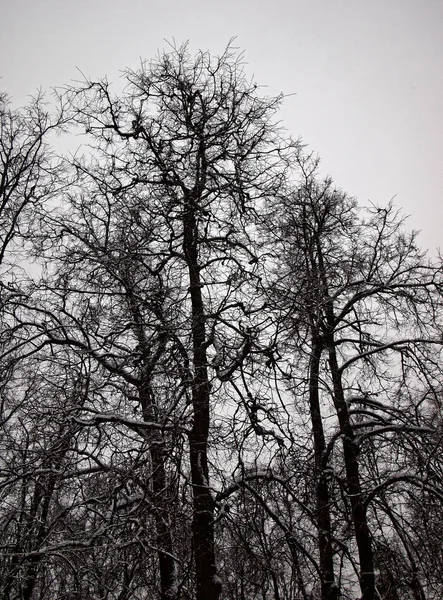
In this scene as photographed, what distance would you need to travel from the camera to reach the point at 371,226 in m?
8.18

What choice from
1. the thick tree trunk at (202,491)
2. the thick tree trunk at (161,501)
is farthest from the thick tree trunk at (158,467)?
the thick tree trunk at (202,491)

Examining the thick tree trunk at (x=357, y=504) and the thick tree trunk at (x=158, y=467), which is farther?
the thick tree trunk at (x=357, y=504)

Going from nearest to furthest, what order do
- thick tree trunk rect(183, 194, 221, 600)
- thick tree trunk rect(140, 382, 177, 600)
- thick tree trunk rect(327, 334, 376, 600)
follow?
thick tree trunk rect(140, 382, 177, 600)
thick tree trunk rect(183, 194, 221, 600)
thick tree trunk rect(327, 334, 376, 600)

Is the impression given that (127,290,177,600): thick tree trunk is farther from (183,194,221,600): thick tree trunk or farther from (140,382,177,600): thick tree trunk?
(183,194,221,600): thick tree trunk

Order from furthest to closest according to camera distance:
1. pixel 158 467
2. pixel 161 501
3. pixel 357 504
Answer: pixel 357 504 < pixel 158 467 < pixel 161 501

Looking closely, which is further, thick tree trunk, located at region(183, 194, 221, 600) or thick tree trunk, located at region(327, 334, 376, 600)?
thick tree trunk, located at region(327, 334, 376, 600)

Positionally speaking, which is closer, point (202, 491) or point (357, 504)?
point (202, 491)

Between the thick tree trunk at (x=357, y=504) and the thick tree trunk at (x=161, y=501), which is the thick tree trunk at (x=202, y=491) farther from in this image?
the thick tree trunk at (x=357, y=504)

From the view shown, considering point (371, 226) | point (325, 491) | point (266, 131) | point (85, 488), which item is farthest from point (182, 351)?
A: point (371, 226)

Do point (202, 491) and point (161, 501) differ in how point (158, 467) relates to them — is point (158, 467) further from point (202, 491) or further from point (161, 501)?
point (202, 491)

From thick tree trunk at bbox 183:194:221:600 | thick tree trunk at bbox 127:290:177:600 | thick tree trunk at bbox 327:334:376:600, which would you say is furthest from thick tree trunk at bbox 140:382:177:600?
thick tree trunk at bbox 327:334:376:600

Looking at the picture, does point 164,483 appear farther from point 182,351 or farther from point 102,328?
point 102,328

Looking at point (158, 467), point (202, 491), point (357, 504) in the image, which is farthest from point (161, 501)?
point (357, 504)

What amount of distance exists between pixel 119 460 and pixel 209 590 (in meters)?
1.68
